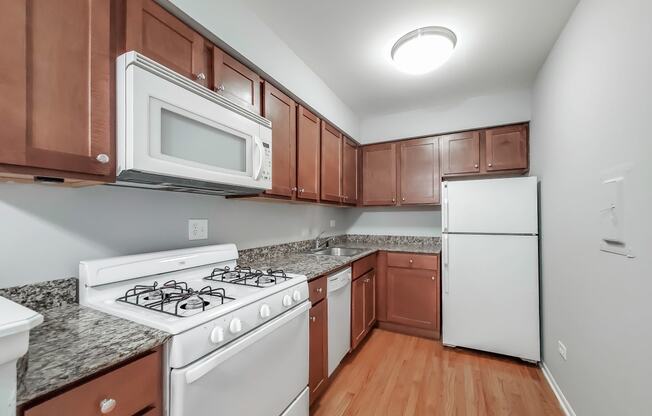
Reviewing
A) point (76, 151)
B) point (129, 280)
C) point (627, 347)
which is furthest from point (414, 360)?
point (76, 151)

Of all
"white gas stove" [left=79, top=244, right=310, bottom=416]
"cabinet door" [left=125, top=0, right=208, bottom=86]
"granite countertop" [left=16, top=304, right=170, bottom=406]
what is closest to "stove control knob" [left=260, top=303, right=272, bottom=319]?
"white gas stove" [left=79, top=244, right=310, bottom=416]

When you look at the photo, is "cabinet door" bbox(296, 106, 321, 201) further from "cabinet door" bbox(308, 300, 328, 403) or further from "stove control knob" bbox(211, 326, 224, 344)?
"stove control knob" bbox(211, 326, 224, 344)

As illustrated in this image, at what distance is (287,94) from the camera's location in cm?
200

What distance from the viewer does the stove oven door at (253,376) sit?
0.85 m

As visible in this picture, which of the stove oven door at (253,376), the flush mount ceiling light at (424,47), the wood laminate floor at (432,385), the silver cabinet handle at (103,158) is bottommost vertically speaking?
the wood laminate floor at (432,385)

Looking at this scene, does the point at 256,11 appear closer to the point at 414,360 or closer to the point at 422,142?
the point at 422,142

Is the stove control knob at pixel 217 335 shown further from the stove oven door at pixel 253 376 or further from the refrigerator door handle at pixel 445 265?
the refrigerator door handle at pixel 445 265

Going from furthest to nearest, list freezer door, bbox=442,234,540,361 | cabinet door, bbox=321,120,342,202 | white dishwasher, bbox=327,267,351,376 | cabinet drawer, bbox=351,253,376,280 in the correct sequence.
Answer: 1. cabinet door, bbox=321,120,342,202
2. cabinet drawer, bbox=351,253,376,280
3. freezer door, bbox=442,234,540,361
4. white dishwasher, bbox=327,267,351,376

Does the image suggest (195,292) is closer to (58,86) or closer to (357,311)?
(58,86)

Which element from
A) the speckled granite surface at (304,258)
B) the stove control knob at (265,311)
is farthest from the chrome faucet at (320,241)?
the stove control knob at (265,311)

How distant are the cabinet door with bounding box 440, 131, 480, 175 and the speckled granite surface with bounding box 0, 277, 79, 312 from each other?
3.05 metres

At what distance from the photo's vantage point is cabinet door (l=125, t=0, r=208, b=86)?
3.50ft

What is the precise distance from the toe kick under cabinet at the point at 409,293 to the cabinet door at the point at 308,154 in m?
1.16

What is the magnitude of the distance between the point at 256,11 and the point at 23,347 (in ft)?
6.06
